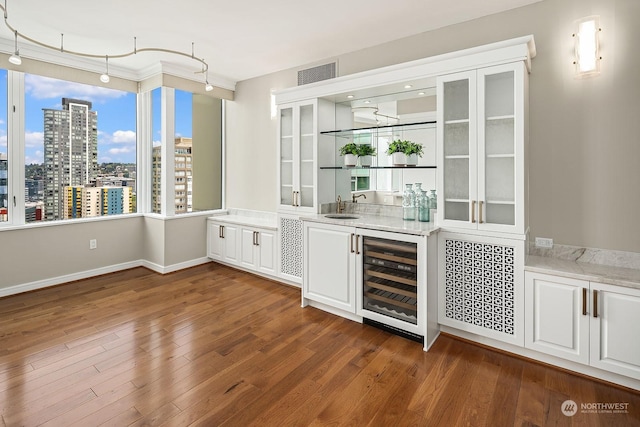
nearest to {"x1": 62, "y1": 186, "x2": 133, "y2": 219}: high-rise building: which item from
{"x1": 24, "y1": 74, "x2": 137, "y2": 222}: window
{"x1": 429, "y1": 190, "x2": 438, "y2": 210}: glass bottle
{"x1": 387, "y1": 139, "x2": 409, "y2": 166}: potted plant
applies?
{"x1": 24, "y1": 74, "x2": 137, "y2": 222}: window

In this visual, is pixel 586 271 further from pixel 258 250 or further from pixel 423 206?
pixel 258 250

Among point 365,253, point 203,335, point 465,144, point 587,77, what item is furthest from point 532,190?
point 203,335

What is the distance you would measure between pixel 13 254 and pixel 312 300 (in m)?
3.52

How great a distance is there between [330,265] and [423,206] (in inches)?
42.8

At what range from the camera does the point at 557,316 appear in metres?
2.48

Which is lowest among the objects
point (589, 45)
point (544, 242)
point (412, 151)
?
point (544, 242)

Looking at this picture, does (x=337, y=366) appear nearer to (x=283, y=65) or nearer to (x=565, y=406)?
(x=565, y=406)

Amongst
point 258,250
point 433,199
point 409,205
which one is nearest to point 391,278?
point 409,205

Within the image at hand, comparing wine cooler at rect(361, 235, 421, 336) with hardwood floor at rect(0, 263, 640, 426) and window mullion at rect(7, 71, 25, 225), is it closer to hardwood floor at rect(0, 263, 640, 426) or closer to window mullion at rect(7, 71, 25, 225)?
hardwood floor at rect(0, 263, 640, 426)

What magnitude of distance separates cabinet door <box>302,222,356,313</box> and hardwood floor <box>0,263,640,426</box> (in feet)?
0.73

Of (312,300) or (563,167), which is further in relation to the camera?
(312,300)

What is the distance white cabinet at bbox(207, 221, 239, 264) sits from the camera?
4988 millimetres

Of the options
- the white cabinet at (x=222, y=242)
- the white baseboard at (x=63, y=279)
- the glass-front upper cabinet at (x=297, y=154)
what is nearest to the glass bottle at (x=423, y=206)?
the glass-front upper cabinet at (x=297, y=154)

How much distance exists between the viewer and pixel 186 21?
335cm
